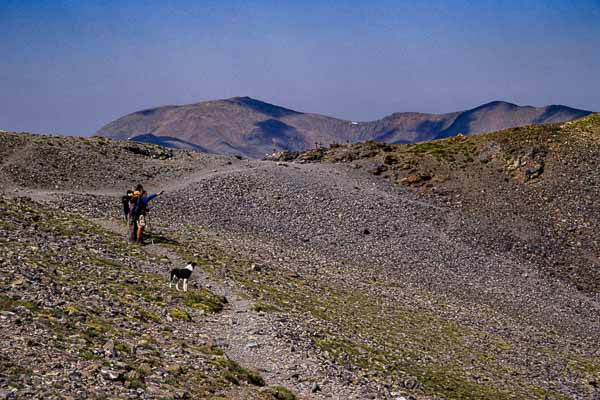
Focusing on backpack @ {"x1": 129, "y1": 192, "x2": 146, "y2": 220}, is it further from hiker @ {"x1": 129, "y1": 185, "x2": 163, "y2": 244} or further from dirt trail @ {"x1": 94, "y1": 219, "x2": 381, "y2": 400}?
dirt trail @ {"x1": 94, "y1": 219, "x2": 381, "y2": 400}

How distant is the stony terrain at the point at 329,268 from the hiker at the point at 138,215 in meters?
1.74

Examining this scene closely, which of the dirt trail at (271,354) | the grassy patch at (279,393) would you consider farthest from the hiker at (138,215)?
the grassy patch at (279,393)

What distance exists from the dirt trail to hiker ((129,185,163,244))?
341 inches

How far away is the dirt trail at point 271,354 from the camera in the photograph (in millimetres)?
16688

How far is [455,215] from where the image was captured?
5053cm

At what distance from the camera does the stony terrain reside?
55.6 feet

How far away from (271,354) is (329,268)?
60.2 ft

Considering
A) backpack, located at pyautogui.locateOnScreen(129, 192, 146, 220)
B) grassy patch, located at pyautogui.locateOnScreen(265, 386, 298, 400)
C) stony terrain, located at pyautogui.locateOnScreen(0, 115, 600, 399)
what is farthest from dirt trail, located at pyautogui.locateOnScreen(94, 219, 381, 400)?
backpack, located at pyautogui.locateOnScreen(129, 192, 146, 220)

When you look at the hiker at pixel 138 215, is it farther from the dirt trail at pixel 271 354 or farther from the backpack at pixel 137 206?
the dirt trail at pixel 271 354

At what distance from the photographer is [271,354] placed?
18609mm

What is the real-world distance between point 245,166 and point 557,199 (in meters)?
26.9

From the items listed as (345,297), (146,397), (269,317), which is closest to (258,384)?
(146,397)

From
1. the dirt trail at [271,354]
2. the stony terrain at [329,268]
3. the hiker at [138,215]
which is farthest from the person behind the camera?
the hiker at [138,215]

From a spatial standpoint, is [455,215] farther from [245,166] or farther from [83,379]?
[83,379]
